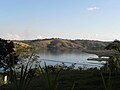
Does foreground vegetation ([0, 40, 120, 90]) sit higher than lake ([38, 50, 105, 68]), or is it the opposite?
foreground vegetation ([0, 40, 120, 90])

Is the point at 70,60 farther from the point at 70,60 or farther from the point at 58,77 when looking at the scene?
the point at 58,77

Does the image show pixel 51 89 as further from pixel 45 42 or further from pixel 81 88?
pixel 45 42

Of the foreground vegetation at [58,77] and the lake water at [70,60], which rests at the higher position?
the foreground vegetation at [58,77]

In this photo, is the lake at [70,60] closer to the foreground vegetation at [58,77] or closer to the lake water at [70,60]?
the lake water at [70,60]

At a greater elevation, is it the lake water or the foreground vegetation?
the foreground vegetation

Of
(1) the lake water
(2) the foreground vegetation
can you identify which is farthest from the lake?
(2) the foreground vegetation

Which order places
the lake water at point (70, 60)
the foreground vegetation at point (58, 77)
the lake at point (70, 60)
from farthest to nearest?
1. the lake water at point (70, 60)
2. the lake at point (70, 60)
3. the foreground vegetation at point (58, 77)

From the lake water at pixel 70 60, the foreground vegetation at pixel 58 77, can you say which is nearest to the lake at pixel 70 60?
the lake water at pixel 70 60

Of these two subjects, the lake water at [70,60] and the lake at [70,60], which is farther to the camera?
the lake water at [70,60]

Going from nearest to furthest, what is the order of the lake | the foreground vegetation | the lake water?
the foreground vegetation, the lake, the lake water

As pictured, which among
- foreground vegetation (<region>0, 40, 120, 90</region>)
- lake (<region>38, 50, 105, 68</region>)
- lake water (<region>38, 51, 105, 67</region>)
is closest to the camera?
foreground vegetation (<region>0, 40, 120, 90</region>)

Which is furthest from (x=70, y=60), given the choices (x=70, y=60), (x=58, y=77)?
(x=58, y=77)

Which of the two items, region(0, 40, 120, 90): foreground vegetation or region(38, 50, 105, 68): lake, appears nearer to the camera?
region(0, 40, 120, 90): foreground vegetation

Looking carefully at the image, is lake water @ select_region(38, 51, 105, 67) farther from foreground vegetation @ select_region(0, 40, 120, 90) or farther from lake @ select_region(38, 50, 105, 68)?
foreground vegetation @ select_region(0, 40, 120, 90)
